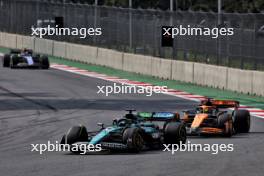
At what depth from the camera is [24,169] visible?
16.3m

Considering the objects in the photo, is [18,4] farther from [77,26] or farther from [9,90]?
[9,90]

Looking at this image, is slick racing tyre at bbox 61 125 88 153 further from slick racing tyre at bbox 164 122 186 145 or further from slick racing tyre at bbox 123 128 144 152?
slick racing tyre at bbox 164 122 186 145

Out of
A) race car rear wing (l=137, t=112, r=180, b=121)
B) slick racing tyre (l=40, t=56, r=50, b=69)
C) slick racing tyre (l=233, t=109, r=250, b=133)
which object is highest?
race car rear wing (l=137, t=112, r=180, b=121)

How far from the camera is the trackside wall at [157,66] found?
3434 cm

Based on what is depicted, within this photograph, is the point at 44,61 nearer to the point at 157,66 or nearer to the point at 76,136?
the point at 157,66

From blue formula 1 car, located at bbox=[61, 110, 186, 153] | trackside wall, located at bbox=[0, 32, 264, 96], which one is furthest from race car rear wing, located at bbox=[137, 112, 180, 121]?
trackside wall, located at bbox=[0, 32, 264, 96]

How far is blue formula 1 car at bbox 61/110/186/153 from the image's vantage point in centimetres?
1903

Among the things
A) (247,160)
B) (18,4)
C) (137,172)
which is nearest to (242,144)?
(247,160)

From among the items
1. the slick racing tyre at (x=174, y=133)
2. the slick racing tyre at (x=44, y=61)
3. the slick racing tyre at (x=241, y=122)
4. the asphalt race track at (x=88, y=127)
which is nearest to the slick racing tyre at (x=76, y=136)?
the asphalt race track at (x=88, y=127)

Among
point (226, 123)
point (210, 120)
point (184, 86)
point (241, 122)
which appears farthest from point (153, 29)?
point (226, 123)

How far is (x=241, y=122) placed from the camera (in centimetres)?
2303

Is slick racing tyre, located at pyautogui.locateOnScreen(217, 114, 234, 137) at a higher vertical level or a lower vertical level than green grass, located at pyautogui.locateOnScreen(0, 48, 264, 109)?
higher

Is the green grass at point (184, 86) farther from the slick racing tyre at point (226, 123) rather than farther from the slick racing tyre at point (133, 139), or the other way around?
the slick racing tyre at point (133, 139)

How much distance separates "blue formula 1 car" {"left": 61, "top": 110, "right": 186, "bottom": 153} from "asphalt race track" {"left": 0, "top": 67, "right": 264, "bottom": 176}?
0.20 m
